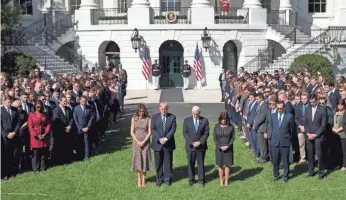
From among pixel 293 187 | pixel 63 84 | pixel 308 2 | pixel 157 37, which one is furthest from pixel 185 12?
pixel 293 187

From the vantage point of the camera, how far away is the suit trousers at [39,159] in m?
14.2

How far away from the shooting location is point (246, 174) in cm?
1398

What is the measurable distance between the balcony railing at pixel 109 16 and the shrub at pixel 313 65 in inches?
441

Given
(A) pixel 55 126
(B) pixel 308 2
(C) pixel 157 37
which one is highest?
(B) pixel 308 2

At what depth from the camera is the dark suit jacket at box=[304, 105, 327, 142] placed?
13.3 meters

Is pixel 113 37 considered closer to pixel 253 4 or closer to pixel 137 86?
pixel 137 86

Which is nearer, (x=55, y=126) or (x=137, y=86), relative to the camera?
(x=55, y=126)

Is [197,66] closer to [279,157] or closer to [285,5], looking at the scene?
[285,5]

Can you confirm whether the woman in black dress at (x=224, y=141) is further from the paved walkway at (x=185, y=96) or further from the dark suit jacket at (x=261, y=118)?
the paved walkway at (x=185, y=96)

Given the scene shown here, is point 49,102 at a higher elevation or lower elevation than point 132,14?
lower

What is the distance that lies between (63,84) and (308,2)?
85.1 feet

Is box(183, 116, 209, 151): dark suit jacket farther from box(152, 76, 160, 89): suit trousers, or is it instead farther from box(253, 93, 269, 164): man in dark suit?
box(152, 76, 160, 89): suit trousers

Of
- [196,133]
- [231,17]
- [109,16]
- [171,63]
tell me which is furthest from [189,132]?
[109,16]

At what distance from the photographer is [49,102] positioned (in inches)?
612
